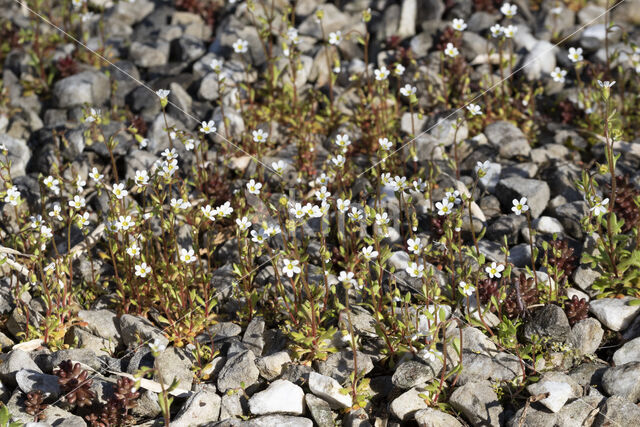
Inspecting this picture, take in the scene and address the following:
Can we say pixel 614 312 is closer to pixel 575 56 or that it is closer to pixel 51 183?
pixel 575 56

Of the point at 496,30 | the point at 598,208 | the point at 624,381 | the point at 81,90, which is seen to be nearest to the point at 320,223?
the point at 598,208

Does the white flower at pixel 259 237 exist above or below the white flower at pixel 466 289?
above

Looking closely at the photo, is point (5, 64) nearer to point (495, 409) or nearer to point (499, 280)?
point (499, 280)

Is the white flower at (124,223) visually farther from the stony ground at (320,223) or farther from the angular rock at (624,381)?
the angular rock at (624,381)

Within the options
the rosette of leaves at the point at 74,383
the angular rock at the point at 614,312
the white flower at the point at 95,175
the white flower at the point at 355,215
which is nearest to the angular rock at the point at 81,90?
the white flower at the point at 95,175

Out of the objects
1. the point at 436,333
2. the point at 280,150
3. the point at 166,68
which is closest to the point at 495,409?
the point at 436,333
